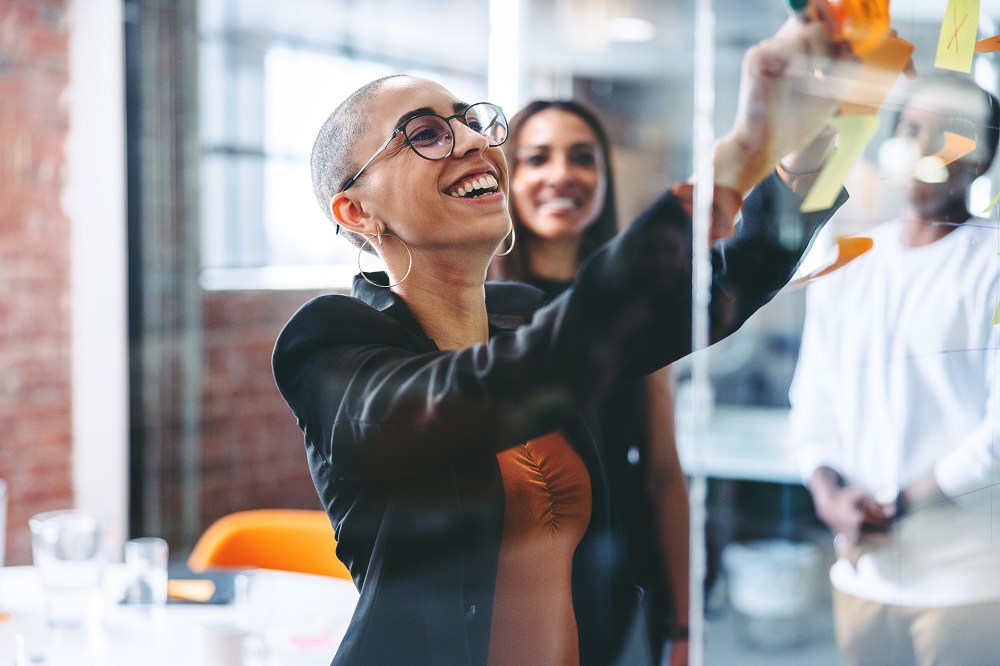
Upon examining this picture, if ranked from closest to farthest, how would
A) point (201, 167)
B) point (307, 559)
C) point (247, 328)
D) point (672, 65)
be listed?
point (672, 65), point (247, 328), point (307, 559), point (201, 167)

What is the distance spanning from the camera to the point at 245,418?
151 centimetres

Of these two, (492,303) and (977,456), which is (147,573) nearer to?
(492,303)

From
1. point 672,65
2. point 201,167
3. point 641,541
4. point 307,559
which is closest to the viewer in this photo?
point 641,541

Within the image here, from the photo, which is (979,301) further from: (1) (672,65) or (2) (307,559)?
(2) (307,559)

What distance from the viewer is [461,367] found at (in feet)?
2.23

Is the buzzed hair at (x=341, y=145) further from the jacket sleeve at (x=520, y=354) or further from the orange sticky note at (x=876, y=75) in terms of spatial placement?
the orange sticky note at (x=876, y=75)

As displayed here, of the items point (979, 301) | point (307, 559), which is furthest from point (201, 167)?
point (979, 301)

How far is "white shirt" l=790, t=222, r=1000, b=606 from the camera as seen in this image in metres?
0.93

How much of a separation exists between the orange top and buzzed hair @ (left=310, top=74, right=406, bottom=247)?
0.22 metres

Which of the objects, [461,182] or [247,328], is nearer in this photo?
[461,182]

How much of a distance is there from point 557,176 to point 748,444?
1418 mm

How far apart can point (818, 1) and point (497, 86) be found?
0.29 meters

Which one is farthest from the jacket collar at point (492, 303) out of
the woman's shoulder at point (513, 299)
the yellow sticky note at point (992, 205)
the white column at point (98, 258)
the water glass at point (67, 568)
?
the white column at point (98, 258)

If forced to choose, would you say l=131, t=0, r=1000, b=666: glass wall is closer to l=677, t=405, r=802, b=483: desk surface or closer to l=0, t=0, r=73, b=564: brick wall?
l=677, t=405, r=802, b=483: desk surface
